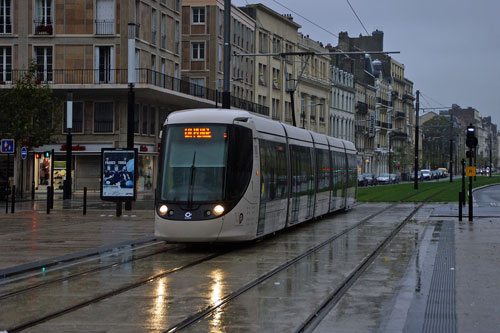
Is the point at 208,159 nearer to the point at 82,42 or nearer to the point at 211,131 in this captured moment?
the point at 211,131

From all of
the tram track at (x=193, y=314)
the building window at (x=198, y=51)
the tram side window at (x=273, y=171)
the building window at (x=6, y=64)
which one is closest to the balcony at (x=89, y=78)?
the building window at (x=6, y=64)

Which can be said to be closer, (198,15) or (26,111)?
(26,111)

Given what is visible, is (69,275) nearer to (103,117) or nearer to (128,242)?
(128,242)

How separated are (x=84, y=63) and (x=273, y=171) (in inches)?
1355

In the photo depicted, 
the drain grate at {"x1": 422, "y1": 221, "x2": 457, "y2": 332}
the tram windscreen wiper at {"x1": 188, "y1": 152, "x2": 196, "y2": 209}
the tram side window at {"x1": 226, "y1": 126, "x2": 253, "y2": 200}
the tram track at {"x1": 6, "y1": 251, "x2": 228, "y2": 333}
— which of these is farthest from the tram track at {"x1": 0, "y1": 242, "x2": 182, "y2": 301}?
the drain grate at {"x1": 422, "y1": 221, "x2": 457, "y2": 332}

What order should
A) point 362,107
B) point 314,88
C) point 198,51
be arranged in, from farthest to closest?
point 362,107
point 314,88
point 198,51

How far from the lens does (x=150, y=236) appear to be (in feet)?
67.5

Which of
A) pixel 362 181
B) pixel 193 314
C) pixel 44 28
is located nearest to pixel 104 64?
pixel 44 28

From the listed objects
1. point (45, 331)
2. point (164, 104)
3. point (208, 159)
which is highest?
point (164, 104)

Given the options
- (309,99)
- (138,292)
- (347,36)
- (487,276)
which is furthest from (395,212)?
(347,36)

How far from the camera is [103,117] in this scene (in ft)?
172

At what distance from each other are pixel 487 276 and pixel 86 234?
11508 millimetres

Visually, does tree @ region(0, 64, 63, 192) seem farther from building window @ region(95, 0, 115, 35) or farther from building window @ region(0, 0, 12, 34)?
building window @ region(0, 0, 12, 34)

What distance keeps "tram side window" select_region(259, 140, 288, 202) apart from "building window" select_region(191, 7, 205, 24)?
48.0m
